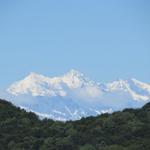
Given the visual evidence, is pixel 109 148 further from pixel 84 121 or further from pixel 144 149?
pixel 84 121

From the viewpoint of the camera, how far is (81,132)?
135 ft

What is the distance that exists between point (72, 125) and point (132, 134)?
4.40 metres

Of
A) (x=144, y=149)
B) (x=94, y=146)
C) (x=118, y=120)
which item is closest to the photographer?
(x=144, y=149)

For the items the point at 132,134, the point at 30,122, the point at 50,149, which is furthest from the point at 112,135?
the point at 30,122

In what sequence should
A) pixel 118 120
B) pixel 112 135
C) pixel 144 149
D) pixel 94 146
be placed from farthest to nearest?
pixel 118 120
pixel 112 135
pixel 94 146
pixel 144 149

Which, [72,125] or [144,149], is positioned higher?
[72,125]

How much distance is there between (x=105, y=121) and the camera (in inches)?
1671

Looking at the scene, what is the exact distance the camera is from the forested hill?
38.4m

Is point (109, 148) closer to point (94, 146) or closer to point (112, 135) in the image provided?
point (94, 146)

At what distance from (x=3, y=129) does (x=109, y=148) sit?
27.1 ft

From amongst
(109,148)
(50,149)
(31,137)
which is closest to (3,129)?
(31,137)

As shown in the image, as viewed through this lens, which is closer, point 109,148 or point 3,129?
point 109,148

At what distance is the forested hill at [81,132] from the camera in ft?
126

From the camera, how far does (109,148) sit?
118 feet
